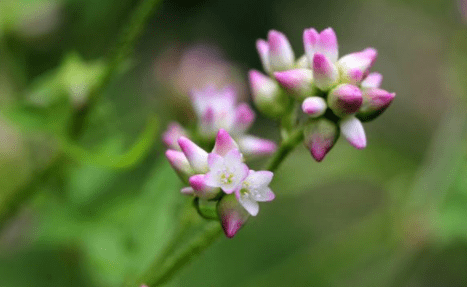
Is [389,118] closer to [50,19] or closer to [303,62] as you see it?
[50,19]

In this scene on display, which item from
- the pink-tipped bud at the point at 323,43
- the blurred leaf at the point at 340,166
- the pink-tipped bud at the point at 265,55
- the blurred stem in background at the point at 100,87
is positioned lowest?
the pink-tipped bud at the point at 323,43

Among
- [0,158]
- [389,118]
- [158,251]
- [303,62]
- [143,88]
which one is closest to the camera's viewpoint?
[303,62]

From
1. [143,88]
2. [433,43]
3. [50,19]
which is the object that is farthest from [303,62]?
[433,43]

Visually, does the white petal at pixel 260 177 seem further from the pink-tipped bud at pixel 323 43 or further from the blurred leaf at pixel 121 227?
the blurred leaf at pixel 121 227

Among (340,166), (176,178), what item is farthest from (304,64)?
(340,166)

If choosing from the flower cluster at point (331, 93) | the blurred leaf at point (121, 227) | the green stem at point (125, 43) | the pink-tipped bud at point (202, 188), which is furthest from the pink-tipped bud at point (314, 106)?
the blurred leaf at point (121, 227)

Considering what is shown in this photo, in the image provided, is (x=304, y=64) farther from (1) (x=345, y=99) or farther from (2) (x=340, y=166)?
(2) (x=340, y=166)

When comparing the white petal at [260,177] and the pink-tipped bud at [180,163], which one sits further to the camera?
the pink-tipped bud at [180,163]

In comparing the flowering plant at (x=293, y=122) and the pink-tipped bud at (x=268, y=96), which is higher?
the pink-tipped bud at (x=268, y=96)

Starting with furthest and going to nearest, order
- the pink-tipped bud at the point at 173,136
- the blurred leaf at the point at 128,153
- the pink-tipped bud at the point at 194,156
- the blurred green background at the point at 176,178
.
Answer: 1. the blurred green background at the point at 176,178
2. the pink-tipped bud at the point at 173,136
3. the blurred leaf at the point at 128,153
4. the pink-tipped bud at the point at 194,156
